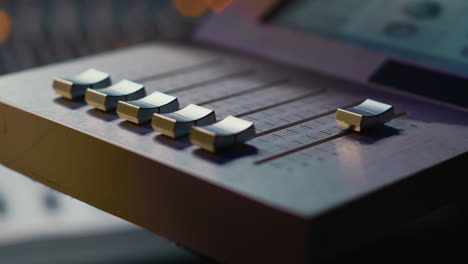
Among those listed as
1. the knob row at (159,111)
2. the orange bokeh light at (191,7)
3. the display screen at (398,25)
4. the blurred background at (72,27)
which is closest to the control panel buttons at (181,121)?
the knob row at (159,111)

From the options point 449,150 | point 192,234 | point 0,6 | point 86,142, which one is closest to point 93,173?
point 86,142

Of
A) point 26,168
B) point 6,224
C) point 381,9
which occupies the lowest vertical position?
point 6,224

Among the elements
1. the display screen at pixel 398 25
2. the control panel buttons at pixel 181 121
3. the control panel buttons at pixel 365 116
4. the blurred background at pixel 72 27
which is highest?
the display screen at pixel 398 25

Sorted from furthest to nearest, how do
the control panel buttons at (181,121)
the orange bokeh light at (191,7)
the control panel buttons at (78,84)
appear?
the orange bokeh light at (191,7)
the control panel buttons at (78,84)
the control panel buttons at (181,121)

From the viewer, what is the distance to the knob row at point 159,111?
1.72ft

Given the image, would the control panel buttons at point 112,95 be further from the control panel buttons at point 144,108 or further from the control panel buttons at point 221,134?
the control panel buttons at point 221,134

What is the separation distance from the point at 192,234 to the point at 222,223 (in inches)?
1.5

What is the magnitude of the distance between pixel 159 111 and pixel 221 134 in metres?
0.10

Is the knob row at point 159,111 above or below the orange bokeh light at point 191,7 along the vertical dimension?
above

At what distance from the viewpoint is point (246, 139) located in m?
0.54

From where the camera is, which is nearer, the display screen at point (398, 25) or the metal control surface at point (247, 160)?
the metal control surface at point (247, 160)

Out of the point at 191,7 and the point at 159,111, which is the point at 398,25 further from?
the point at 191,7

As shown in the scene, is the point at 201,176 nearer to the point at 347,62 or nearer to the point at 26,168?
the point at 26,168

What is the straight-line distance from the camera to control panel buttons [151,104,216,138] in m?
0.55
